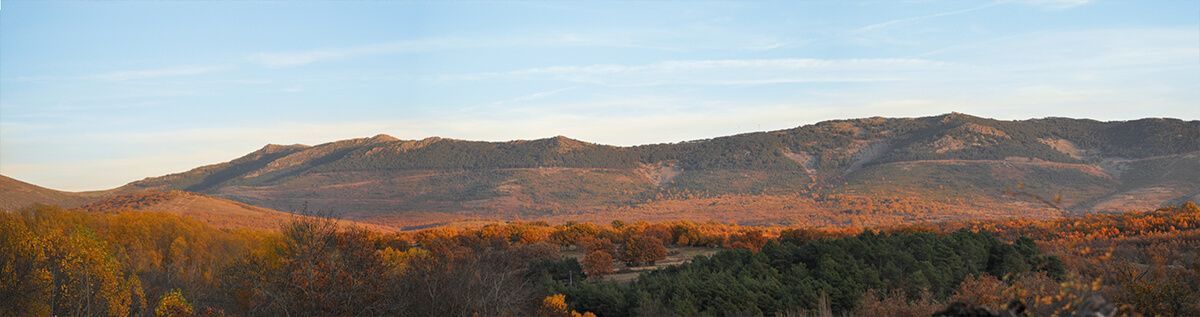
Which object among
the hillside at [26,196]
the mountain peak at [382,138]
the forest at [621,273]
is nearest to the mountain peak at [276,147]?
the mountain peak at [382,138]

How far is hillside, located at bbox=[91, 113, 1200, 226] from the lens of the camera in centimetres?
10006

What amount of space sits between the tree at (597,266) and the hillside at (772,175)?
158ft

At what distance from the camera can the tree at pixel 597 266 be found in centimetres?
4566

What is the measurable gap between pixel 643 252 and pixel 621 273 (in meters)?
4.12

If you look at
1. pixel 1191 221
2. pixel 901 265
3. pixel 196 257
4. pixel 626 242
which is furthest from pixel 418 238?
pixel 1191 221

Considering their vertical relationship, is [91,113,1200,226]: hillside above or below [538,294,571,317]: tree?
above

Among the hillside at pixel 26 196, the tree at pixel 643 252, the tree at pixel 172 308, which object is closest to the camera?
the tree at pixel 172 308

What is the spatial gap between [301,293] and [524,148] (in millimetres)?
115364

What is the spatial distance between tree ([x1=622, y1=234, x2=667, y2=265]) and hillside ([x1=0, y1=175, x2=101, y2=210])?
51.8 m

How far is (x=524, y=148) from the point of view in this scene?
14075 centimetres

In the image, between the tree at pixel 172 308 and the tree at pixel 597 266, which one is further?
the tree at pixel 597 266

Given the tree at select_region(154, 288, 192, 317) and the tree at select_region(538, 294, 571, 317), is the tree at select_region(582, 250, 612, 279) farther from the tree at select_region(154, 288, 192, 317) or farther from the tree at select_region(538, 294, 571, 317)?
the tree at select_region(154, 288, 192, 317)

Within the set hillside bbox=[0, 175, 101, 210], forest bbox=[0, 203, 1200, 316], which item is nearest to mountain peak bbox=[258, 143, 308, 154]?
hillside bbox=[0, 175, 101, 210]

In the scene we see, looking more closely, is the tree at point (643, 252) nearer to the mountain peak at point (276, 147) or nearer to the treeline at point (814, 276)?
the treeline at point (814, 276)
